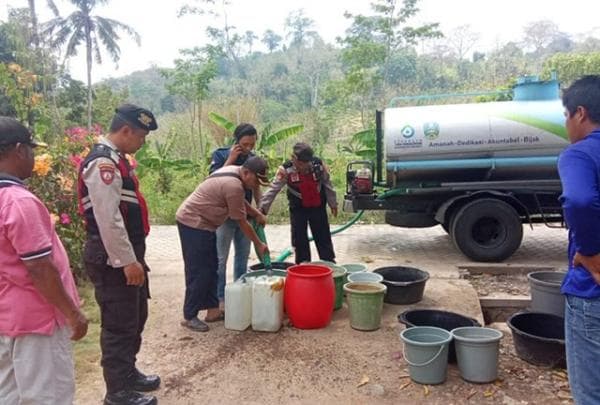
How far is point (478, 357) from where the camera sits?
11.8 feet

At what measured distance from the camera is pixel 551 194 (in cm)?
662

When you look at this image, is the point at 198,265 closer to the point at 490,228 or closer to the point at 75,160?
the point at 75,160

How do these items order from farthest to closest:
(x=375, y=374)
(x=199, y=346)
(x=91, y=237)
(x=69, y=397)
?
(x=199, y=346)
(x=375, y=374)
(x=91, y=237)
(x=69, y=397)

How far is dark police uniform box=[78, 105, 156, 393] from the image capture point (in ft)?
9.64

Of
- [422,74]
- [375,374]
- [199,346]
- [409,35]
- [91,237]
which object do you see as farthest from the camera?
[422,74]

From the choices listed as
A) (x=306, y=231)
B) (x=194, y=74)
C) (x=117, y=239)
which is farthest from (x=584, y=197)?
(x=194, y=74)

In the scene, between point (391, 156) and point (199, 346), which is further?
point (391, 156)

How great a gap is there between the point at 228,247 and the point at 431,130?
3.18 meters

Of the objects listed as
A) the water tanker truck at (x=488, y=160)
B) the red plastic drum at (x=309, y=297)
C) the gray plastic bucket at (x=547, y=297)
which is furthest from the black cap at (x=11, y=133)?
the water tanker truck at (x=488, y=160)

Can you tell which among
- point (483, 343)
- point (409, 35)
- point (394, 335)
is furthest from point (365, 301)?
point (409, 35)

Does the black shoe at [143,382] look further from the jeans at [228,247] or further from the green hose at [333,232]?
the green hose at [333,232]

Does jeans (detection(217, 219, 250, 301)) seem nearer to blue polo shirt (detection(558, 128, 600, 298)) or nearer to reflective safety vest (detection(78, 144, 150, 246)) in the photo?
reflective safety vest (detection(78, 144, 150, 246))

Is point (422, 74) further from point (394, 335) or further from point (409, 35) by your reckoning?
point (394, 335)

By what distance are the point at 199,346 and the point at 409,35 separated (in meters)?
10.7
